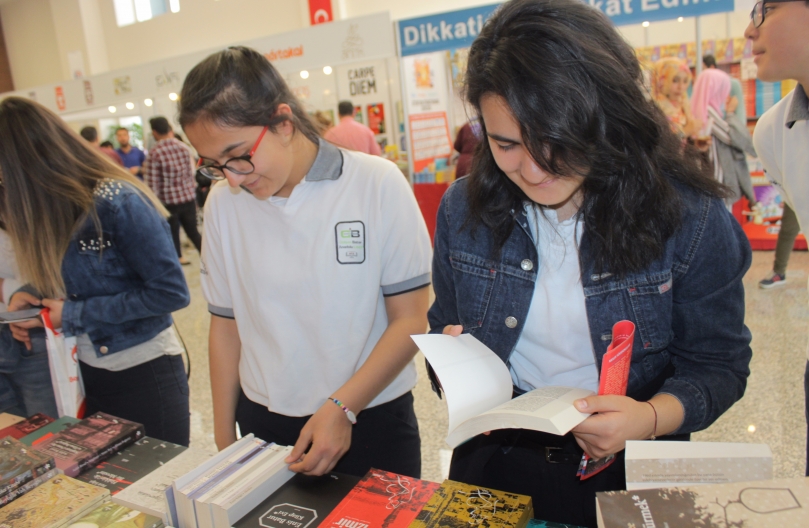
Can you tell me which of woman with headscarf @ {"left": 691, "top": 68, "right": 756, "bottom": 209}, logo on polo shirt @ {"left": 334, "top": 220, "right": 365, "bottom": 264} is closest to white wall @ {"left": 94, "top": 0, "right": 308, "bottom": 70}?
woman with headscarf @ {"left": 691, "top": 68, "right": 756, "bottom": 209}

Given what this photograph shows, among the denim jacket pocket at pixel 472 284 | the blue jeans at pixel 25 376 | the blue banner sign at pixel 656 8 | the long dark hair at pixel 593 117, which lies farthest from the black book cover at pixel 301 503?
the blue banner sign at pixel 656 8

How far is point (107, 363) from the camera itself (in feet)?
5.50

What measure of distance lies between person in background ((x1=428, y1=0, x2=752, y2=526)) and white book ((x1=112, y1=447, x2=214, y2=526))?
530 millimetres

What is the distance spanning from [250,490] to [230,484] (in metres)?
0.04

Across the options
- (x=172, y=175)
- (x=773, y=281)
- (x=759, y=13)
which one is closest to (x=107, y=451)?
(x=759, y=13)

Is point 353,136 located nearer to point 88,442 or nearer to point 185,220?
point 185,220

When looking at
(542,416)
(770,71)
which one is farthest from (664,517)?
(770,71)

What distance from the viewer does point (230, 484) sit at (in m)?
1.03

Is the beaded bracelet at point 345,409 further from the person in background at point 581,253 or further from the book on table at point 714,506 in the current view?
the book on table at point 714,506

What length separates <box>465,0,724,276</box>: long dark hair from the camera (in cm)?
87

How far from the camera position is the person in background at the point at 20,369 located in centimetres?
170

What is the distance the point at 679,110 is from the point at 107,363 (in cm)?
484

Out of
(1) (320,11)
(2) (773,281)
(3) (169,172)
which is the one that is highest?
(1) (320,11)

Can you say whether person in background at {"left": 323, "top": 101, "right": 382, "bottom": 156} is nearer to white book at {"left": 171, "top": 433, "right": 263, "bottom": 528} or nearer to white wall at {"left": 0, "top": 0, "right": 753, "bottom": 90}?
white wall at {"left": 0, "top": 0, "right": 753, "bottom": 90}
